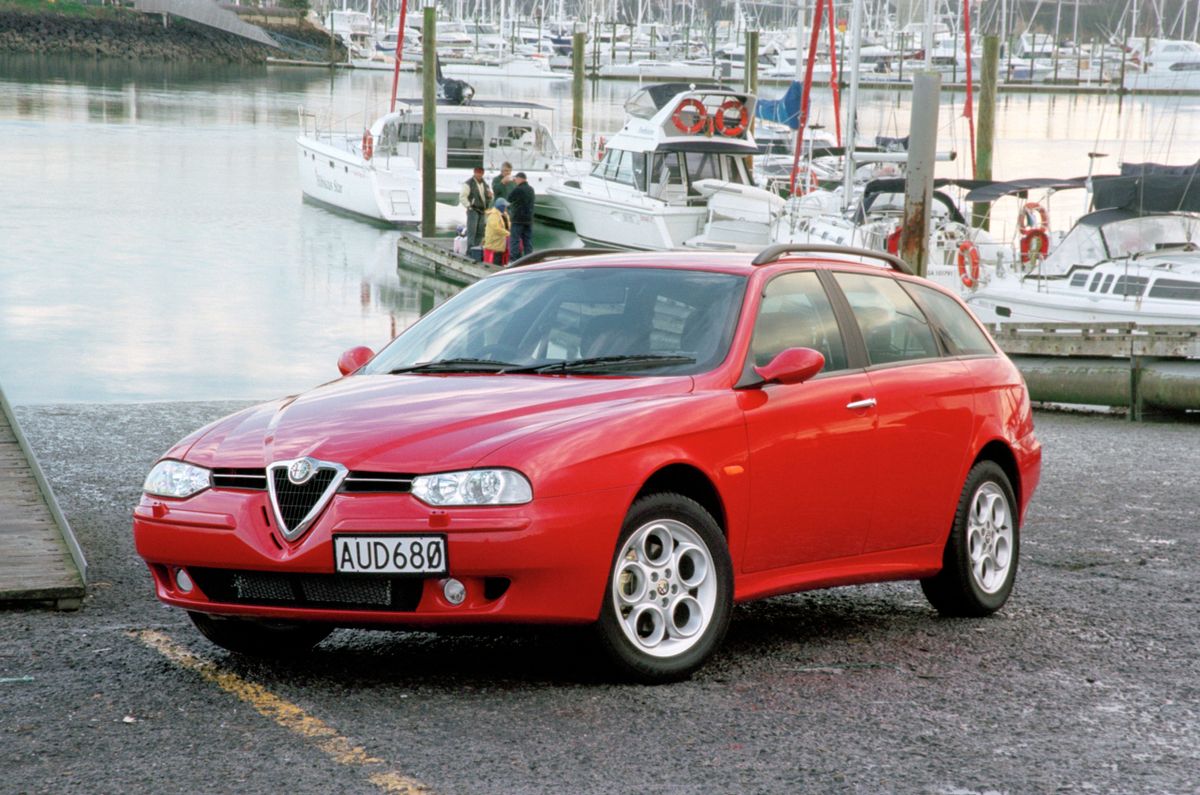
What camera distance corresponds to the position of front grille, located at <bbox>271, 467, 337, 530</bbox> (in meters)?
5.76

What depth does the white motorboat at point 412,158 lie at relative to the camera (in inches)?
1789

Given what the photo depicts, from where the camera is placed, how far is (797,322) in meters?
7.07

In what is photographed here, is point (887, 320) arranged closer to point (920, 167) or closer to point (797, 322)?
point (797, 322)

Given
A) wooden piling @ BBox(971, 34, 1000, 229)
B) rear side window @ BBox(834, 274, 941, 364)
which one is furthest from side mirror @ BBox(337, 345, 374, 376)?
wooden piling @ BBox(971, 34, 1000, 229)

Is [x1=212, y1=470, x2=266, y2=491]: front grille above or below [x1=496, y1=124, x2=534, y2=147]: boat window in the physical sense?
above

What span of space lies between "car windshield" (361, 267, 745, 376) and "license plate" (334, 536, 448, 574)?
119 cm

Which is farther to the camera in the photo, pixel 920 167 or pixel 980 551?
pixel 920 167

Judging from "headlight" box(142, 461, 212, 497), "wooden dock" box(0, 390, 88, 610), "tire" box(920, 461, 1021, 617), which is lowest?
"wooden dock" box(0, 390, 88, 610)

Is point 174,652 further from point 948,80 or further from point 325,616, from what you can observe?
point 948,80

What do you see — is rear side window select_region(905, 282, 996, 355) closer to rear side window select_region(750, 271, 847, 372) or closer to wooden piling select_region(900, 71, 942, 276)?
rear side window select_region(750, 271, 847, 372)

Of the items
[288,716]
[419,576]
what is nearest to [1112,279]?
[419,576]

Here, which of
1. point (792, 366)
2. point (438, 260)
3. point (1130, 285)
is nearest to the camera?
point (792, 366)

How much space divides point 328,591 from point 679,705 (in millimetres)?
1236

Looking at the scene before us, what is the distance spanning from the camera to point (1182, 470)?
46.2ft
